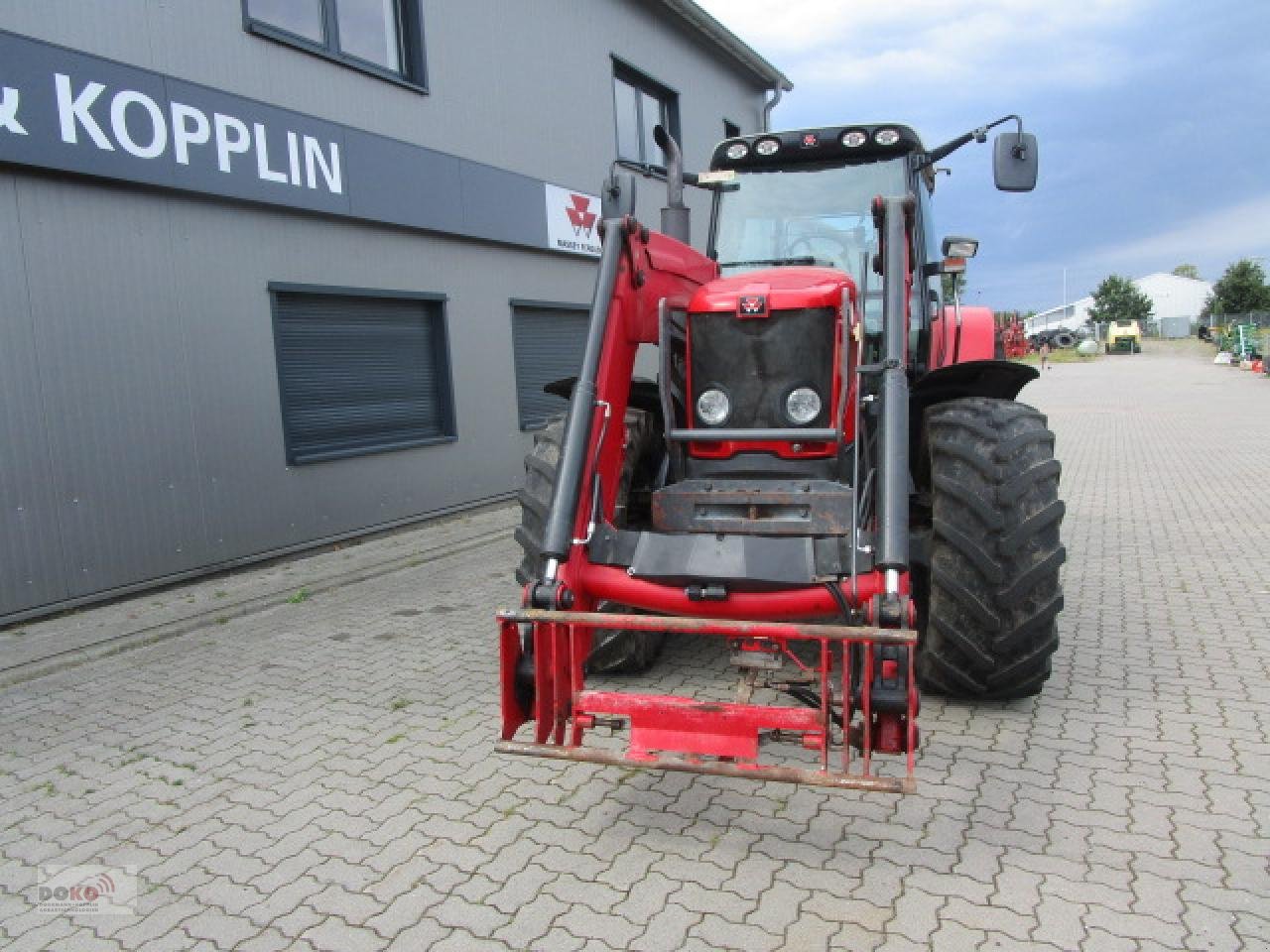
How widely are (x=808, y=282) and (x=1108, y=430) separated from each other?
13.6 m

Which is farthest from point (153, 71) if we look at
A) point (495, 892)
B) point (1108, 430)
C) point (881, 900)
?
point (1108, 430)

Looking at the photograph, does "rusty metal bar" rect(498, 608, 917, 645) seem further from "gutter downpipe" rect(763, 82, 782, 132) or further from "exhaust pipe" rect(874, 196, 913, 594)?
"gutter downpipe" rect(763, 82, 782, 132)

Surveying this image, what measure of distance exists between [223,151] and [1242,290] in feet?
207

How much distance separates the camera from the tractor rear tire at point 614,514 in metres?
4.05

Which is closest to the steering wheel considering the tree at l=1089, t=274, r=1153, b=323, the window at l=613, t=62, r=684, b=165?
the window at l=613, t=62, r=684, b=165

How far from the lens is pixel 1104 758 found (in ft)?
11.2

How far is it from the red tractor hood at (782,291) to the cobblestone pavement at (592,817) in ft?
6.07

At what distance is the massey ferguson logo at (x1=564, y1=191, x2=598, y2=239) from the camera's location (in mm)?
10305

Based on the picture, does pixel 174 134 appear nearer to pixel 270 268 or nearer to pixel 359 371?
pixel 270 268

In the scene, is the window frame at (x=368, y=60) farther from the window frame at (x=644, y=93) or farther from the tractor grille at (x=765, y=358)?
the tractor grille at (x=765, y=358)

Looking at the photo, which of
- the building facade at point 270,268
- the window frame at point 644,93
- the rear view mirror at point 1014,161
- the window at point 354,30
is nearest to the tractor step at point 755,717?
the rear view mirror at point 1014,161

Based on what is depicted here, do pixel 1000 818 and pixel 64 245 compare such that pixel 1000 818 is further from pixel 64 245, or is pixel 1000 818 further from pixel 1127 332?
pixel 1127 332

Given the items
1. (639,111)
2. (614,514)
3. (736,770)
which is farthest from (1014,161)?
(639,111)

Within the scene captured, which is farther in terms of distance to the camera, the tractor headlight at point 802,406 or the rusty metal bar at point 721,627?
the tractor headlight at point 802,406
